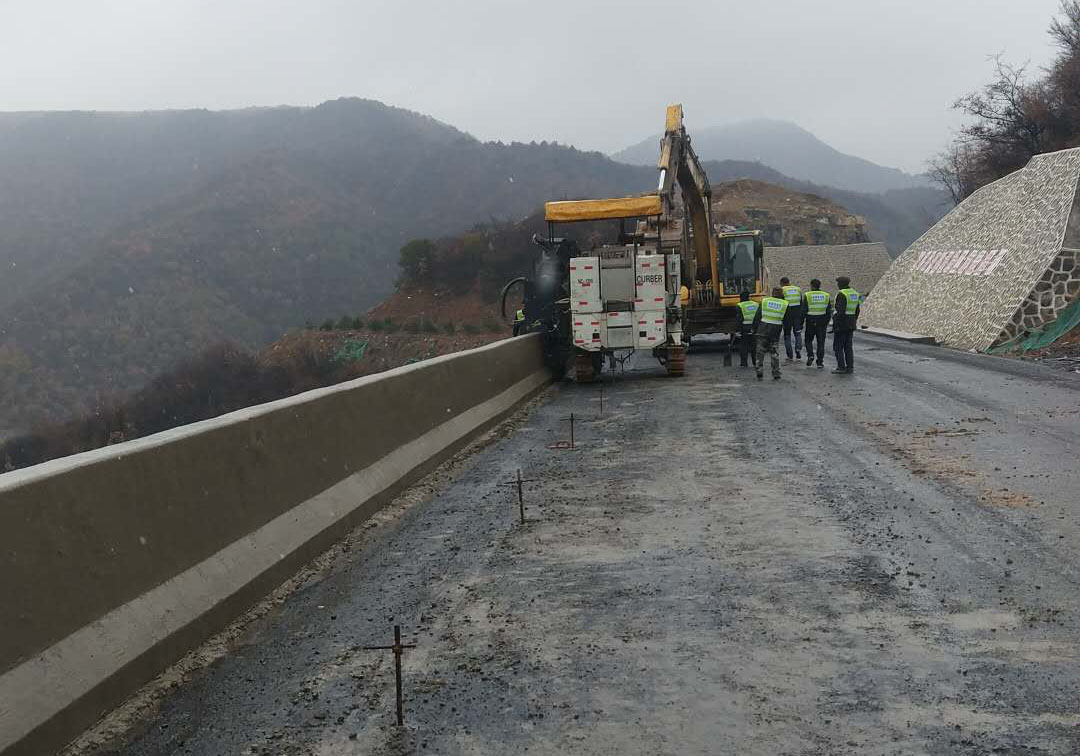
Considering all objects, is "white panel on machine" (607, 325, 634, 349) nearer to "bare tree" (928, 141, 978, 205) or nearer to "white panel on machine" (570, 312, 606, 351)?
"white panel on machine" (570, 312, 606, 351)

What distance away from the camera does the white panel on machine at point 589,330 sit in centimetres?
1847

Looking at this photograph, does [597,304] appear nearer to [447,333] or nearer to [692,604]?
[692,604]

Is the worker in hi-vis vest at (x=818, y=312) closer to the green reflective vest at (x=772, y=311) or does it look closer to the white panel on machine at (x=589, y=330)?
the green reflective vest at (x=772, y=311)

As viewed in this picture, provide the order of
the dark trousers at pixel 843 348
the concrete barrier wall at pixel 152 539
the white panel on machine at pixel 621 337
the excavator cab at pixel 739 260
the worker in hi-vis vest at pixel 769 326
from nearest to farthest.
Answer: the concrete barrier wall at pixel 152 539 < the white panel on machine at pixel 621 337 < the worker in hi-vis vest at pixel 769 326 < the dark trousers at pixel 843 348 < the excavator cab at pixel 739 260

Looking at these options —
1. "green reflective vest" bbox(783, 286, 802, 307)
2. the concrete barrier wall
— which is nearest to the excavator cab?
"green reflective vest" bbox(783, 286, 802, 307)

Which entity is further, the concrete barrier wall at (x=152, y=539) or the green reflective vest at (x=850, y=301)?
the green reflective vest at (x=850, y=301)

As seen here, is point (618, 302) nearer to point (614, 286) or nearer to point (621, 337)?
point (614, 286)

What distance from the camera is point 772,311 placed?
1889cm

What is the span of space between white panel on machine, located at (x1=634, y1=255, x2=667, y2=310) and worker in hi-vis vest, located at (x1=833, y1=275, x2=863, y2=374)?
3384 mm

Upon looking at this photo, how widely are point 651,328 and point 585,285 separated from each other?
1.44 metres

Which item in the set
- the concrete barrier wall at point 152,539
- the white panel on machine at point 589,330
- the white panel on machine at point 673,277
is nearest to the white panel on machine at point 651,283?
the white panel on machine at point 589,330

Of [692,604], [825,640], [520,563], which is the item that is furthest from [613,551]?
[825,640]

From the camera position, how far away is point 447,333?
7456 cm

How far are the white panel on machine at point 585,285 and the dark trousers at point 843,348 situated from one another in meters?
4.51
